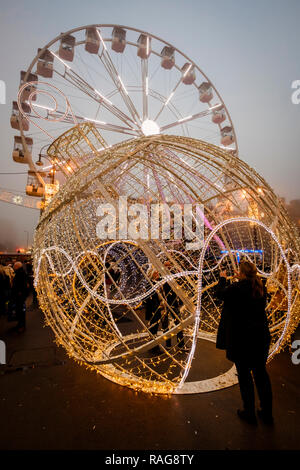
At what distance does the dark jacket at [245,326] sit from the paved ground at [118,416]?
62cm

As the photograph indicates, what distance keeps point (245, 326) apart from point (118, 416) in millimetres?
1466

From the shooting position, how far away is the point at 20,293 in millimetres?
4895

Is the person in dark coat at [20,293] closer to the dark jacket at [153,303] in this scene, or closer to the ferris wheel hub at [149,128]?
the dark jacket at [153,303]

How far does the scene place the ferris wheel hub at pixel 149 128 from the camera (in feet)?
33.1

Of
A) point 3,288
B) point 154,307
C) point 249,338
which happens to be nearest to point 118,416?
point 249,338

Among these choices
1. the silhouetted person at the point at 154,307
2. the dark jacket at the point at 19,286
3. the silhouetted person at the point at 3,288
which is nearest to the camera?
the silhouetted person at the point at 154,307

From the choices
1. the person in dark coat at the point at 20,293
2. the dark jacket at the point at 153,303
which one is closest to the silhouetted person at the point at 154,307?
the dark jacket at the point at 153,303

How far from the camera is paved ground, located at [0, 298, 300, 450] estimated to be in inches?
75.7

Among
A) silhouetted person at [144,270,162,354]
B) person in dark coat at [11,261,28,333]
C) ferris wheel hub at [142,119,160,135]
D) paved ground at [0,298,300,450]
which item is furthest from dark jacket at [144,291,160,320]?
ferris wheel hub at [142,119,160,135]

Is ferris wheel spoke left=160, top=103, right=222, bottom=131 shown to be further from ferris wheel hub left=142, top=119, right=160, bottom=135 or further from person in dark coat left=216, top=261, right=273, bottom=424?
person in dark coat left=216, top=261, right=273, bottom=424

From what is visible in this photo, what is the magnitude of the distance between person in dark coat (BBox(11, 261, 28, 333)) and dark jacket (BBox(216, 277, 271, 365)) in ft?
13.8

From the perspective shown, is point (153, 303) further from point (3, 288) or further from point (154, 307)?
point (3, 288)

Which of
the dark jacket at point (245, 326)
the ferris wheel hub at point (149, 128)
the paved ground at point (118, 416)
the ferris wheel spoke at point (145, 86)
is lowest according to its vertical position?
the paved ground at point (118, 416)

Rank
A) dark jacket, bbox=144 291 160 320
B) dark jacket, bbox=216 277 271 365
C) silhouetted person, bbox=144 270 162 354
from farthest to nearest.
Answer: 1. dark jacket, bbox=144 291 160 320
2. silhouetted person, bbox=144 270 162 354
3. dark jacket, bbox=216 277 271 365
